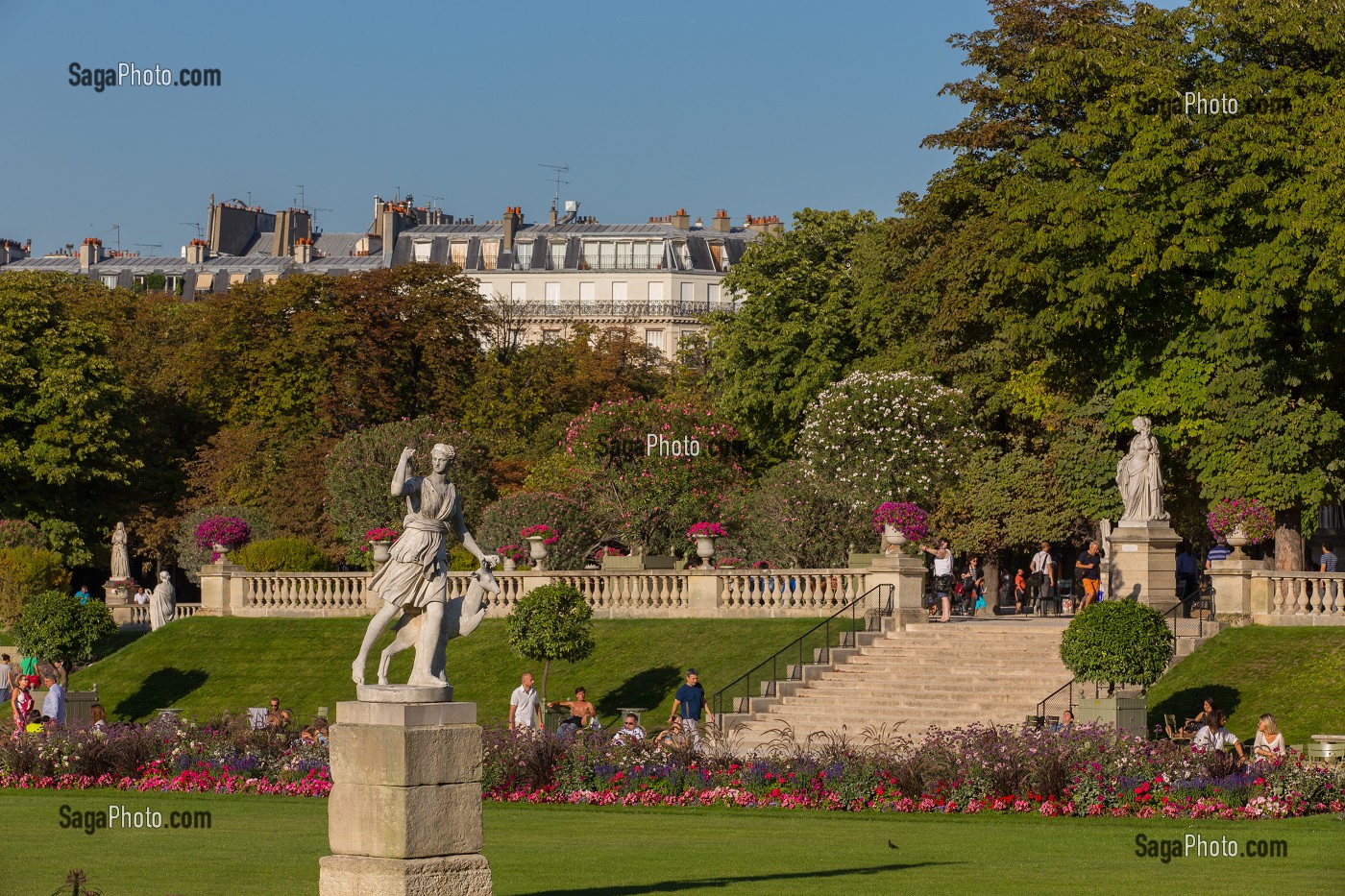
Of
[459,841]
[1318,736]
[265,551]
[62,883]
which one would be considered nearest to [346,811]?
[459,841]

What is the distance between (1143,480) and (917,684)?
5.63 metres

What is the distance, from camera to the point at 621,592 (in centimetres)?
3978

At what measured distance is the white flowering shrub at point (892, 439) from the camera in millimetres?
49531

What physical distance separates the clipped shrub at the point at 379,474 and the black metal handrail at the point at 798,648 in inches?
878

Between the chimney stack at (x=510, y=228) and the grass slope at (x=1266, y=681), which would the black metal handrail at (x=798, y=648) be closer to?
the grass slope at (x=1266, y=681)

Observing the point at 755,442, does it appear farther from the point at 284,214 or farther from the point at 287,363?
the point at 284,214

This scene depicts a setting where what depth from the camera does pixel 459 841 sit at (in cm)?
1457

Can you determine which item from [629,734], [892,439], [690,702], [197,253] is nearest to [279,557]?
[892,439]

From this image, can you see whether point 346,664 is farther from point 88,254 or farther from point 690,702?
point 88,254

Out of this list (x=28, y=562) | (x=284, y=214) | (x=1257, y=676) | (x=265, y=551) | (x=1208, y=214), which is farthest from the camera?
(x=284, y=214)

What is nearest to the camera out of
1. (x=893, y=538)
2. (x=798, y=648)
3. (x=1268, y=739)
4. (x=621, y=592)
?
(x=1268, y=739)

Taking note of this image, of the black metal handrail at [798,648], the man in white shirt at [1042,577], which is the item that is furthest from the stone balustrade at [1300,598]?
the man in white shirt at [1042,577]

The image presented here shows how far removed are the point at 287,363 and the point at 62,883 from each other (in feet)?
169

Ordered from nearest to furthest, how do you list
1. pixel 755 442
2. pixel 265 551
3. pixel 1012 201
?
pixel 1012 201 < pixel 265 551 < pixel 755 442
